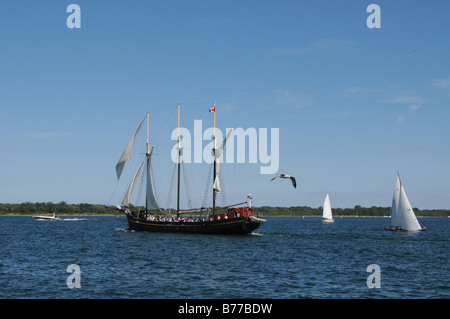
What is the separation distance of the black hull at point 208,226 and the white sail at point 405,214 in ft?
98.6

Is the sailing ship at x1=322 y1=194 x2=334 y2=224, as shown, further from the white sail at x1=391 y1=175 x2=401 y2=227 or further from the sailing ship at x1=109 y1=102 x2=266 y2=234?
the sailing ship at x1=109 y1=102 x2=266 y2=234

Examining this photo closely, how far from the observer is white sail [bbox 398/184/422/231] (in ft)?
290

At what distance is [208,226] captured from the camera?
259 ft

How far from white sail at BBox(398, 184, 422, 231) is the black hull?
30.1m

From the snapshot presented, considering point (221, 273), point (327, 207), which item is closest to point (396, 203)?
point (221, 273)

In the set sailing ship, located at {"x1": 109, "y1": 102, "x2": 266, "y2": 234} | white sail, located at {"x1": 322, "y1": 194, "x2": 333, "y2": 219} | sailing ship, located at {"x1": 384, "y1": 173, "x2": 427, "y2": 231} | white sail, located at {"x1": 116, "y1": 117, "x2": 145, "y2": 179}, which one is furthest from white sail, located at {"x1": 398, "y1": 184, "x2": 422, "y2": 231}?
white sail, located at {"x1": 322, "y1": 194, "x2": 333, "y2": 219}

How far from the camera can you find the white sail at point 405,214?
88.4 m

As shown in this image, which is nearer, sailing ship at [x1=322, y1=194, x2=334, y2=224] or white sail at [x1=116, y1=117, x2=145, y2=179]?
white sail at [x1=116, y1=117, x2=145, y2=179]

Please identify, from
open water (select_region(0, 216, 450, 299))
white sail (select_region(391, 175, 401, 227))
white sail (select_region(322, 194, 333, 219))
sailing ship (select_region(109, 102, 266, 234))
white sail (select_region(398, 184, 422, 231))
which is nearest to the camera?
open water (select_region(0, 216, 450, 299))

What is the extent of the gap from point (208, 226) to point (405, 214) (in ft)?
129

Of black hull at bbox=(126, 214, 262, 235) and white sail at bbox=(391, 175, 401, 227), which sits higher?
white sail at bbox=(391, 175, 401, 227)

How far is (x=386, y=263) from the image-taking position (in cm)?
4450

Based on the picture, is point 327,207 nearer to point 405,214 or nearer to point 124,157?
point 405,214
